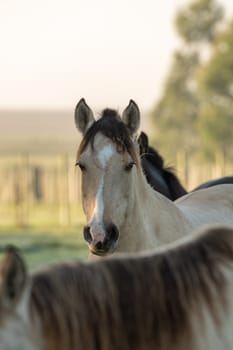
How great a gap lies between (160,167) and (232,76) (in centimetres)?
4308

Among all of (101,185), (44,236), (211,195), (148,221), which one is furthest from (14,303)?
(44,236)

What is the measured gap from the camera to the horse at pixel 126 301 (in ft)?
10.5

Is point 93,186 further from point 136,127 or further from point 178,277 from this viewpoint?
point 178,277

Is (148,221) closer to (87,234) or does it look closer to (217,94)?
(87,234)

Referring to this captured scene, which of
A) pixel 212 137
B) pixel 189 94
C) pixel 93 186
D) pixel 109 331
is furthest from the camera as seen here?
pixel 189 94

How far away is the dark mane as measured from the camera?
6.61 m

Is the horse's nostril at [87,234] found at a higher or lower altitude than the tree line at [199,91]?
higher

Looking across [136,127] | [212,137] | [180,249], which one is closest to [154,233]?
[136,127]

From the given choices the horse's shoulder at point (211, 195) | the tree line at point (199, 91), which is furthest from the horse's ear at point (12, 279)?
the tree line at point (199, 91)

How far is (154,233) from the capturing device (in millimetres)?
6742

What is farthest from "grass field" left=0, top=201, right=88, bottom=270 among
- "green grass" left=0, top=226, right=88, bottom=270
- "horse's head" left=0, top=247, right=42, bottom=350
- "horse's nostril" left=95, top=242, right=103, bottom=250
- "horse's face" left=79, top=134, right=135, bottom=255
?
"horse's head" left=0, top=247, right=42, bottom=350

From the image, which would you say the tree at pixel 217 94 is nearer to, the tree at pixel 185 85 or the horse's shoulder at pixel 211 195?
the tree at pixel 185 85

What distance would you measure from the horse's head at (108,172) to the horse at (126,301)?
254cm

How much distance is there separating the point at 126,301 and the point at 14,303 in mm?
449
